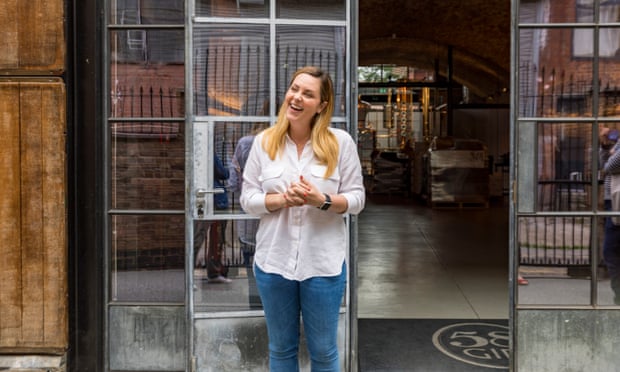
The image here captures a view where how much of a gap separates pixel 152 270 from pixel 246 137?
1038mm

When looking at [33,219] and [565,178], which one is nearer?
[33,219]

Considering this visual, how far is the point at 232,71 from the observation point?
3695mm

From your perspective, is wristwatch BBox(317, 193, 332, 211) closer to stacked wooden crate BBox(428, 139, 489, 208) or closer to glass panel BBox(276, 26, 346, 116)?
glass panel BBox(276, 26, 346, 116)

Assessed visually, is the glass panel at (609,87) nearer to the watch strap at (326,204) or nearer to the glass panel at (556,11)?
the glass panel at (556,11)

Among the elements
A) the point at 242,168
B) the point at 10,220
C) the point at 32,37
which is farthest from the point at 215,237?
the point at 32,37

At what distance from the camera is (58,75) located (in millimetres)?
3529

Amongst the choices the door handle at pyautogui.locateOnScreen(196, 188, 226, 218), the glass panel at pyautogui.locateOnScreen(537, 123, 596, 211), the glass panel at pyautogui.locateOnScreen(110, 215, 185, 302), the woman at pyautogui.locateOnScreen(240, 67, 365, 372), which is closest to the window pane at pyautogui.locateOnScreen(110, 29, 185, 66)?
the door handle at pyautogui.locateOnScreen(196, 188, 226, 218)

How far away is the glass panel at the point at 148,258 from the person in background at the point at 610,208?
2.62 meters

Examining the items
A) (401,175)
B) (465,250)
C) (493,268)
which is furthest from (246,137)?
(401,175)

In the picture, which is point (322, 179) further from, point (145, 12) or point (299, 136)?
point (145, 12)

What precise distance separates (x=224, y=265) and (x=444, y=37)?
11.0m

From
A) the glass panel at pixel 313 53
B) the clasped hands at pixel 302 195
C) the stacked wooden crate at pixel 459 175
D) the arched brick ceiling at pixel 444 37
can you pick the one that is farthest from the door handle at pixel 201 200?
the stacked wooden crate at pixel 459 175

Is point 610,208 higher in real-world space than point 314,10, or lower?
lower

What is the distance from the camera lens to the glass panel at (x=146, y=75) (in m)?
3.70
